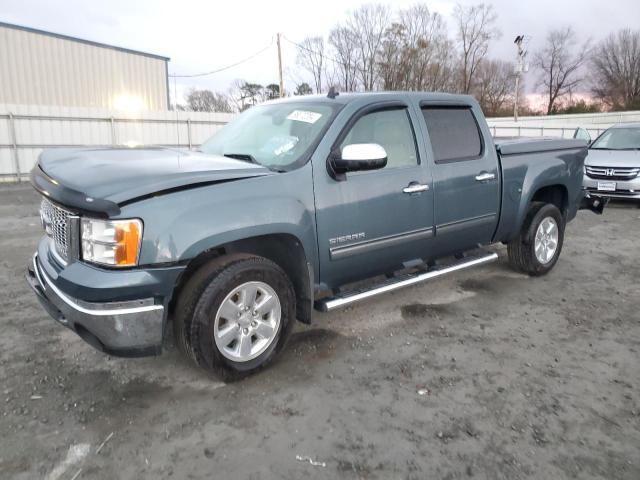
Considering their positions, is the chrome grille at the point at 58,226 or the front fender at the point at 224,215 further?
the chrome grille at the point at 58,226

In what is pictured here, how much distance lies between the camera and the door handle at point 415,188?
3.75 meters

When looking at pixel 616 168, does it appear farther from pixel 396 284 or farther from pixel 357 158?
pixel 357 158

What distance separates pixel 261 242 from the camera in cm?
323

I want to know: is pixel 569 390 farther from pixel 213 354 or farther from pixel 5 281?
pixel 5 281

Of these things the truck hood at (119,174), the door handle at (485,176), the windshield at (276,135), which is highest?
the windshield at (276,135)

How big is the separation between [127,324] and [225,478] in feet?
3.09

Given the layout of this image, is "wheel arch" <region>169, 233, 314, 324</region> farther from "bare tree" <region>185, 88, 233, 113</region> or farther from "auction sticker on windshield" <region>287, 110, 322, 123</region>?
"bare tree" <region>185, 88, 233, 113</region>

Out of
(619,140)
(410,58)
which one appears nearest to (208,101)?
(410,58)

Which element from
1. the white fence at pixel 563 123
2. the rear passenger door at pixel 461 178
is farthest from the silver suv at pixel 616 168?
the white fence at pixel 563 123

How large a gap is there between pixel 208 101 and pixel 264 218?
47.1 m

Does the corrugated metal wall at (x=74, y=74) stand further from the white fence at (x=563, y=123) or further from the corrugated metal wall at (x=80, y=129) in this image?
the white fence at (x=563, y=123)

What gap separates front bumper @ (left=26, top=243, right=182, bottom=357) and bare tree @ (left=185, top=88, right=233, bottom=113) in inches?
1797

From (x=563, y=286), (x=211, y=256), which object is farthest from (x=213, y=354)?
(x=563, y=286)

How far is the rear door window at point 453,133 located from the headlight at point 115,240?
252 cm
